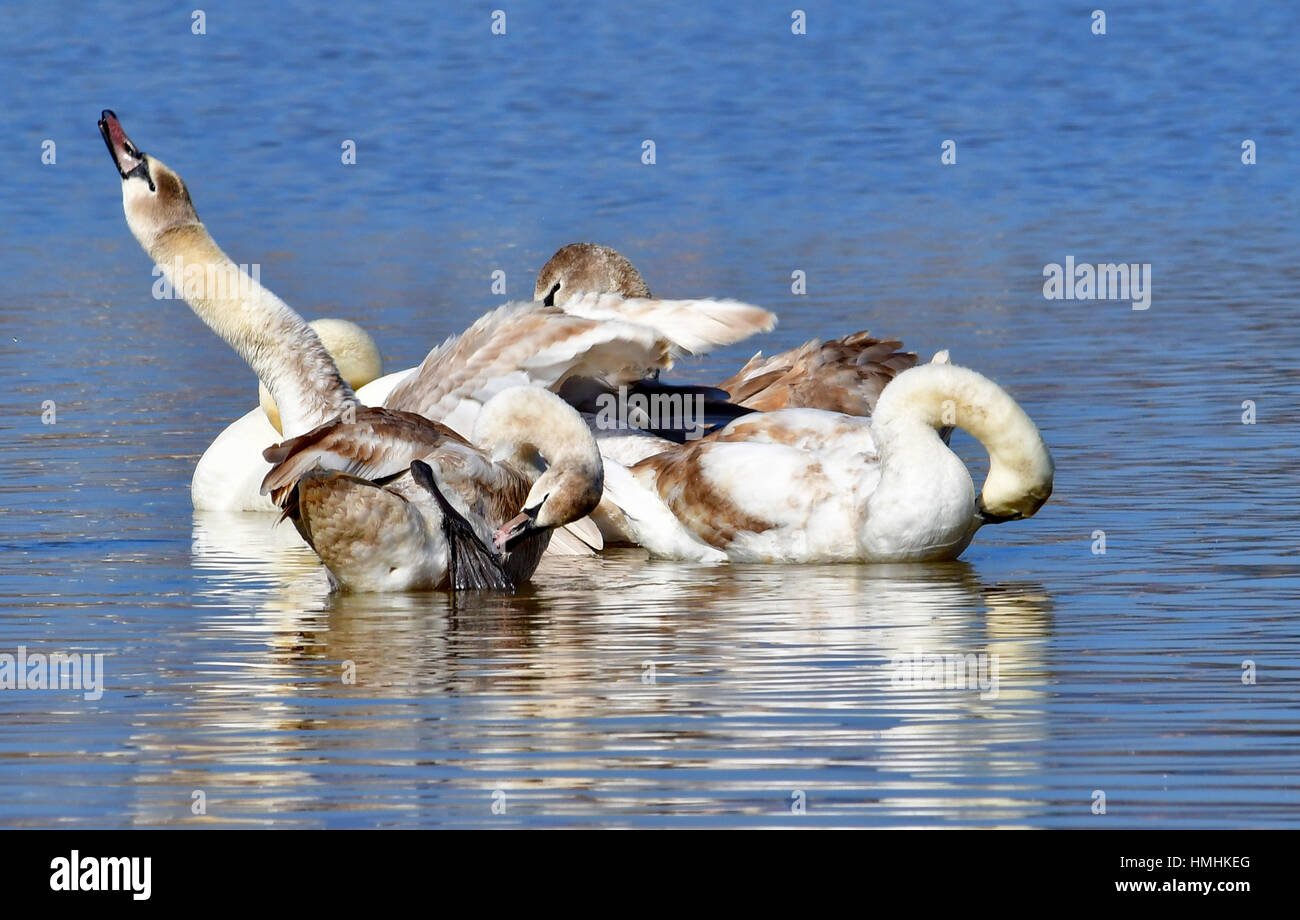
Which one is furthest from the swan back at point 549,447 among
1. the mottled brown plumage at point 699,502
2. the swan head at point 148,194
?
the swan head at point 148,194

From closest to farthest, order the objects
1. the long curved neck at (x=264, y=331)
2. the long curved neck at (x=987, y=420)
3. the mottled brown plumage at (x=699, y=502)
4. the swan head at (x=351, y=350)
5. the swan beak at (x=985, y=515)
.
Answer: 1. the long curved neck at (x=987, y=420)
2. the swan beak at (x=985, y=515)
3. the mottled brown plumage at (x=699, y=502)
4. the long curved neck at (x=264, y=331)
5. the swan head at (x=351, y=350)

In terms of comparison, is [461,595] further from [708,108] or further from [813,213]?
[708,108]

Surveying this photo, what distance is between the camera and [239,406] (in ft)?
49.8

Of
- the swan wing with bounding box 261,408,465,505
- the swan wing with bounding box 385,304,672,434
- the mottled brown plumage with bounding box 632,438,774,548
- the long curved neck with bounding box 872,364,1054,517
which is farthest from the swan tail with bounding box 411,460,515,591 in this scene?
the long curved neck with bounding box 872,364,1054,517

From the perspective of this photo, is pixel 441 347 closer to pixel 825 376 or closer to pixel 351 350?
pixel 825 376

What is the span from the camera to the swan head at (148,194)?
11.3 meters

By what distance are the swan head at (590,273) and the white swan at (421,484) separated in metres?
2.95

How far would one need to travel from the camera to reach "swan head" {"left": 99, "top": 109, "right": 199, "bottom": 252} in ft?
36.9

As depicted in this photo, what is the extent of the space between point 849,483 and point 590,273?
139 inches

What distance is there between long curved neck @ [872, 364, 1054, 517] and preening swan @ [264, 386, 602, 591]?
1323 mm

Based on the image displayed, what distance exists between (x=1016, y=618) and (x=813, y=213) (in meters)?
17.6

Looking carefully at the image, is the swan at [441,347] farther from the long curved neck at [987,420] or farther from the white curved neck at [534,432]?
the long curved neck at [987,420]
